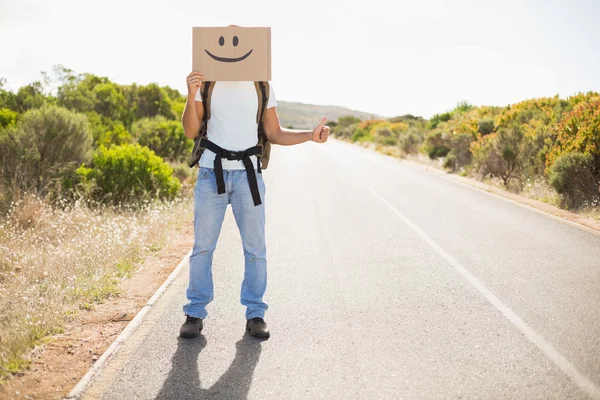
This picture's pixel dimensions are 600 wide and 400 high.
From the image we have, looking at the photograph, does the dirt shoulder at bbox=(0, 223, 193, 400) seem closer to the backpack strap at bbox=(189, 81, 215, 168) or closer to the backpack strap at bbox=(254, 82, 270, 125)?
the backpack strap at bbox=(189, 81, 215, 168)

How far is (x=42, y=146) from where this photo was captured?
10852 mm

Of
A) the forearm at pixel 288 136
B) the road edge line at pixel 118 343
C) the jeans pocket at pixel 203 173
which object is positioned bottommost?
the road edge line at pixel 118 343

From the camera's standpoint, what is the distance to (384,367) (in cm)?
377

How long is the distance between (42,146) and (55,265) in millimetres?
6024

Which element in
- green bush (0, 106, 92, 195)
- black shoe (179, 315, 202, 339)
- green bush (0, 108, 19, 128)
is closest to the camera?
black shoe (179, 315, 202, 339)

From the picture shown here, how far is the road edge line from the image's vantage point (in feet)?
11.0

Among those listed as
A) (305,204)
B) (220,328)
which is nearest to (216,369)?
(220,328)

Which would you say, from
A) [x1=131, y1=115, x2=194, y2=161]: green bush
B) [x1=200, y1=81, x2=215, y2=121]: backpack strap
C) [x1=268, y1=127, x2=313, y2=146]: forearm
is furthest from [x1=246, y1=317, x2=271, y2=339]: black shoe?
[x1=131, y1=115, x2=194, y2=161]: green bush

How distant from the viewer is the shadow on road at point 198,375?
3367 millimetres

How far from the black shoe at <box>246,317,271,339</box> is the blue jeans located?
Answer: 0.05m

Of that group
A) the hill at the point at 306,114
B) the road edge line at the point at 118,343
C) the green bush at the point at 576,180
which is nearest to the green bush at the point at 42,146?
the road edge line at the point at 118,343

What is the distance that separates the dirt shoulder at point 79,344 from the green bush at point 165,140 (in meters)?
11.5

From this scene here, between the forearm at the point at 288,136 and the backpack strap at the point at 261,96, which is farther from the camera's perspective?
the forearm at the point at 288,136

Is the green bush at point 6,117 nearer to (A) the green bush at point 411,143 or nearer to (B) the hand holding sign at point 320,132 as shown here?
(B) the hand holding sign at point 320,132
